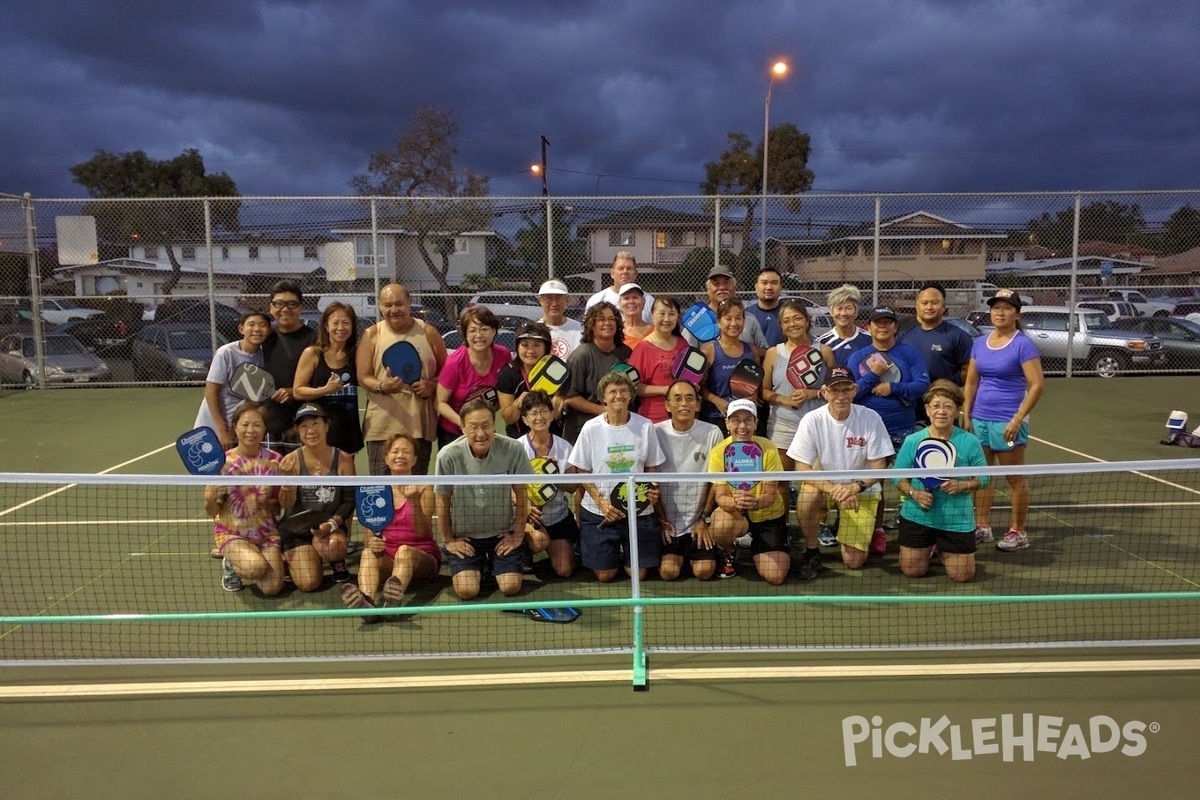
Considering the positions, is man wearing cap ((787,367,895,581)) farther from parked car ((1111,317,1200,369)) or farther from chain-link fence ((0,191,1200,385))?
parked car ((1111,317,1200,369))

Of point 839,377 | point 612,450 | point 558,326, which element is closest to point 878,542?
point 839,377

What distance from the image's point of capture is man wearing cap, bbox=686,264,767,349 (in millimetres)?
6422

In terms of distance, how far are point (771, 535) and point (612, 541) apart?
1.00m

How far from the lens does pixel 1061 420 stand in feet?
36.8

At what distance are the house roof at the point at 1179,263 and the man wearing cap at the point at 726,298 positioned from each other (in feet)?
46.5

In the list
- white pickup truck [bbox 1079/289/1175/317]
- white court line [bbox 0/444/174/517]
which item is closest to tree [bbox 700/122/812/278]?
white pickup truck [bbox 1079/289/1175/317]

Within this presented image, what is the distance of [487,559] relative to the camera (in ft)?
17.6

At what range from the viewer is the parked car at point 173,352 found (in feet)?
48.8

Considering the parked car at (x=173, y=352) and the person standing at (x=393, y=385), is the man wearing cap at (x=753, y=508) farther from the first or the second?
the parked car at (x=173, y=352)

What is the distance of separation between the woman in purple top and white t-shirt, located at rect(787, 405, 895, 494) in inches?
38.2

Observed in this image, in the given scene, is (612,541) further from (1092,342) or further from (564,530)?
(1092,342)

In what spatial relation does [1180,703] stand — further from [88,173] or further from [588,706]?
[88,173]

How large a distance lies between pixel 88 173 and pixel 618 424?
2083 inches

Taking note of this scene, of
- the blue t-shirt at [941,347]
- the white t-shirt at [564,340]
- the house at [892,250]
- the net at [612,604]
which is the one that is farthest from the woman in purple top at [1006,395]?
the house at [892,250]
